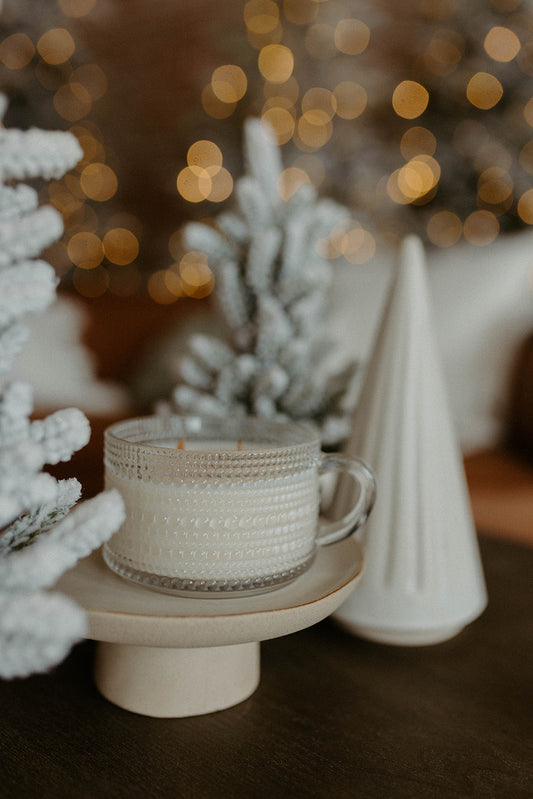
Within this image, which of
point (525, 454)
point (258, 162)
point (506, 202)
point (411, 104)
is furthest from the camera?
point (411, 104)

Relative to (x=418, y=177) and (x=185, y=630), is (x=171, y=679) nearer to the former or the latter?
(x=185, y=630)

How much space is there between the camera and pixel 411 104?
186cm

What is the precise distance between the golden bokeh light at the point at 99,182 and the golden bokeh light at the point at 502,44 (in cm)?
123

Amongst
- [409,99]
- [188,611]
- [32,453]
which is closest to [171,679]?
[188,611]

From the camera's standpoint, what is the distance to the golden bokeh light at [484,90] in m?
1.65

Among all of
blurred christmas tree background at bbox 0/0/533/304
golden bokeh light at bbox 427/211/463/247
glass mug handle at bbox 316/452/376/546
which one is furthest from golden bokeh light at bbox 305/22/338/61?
glass mug handle at bbox 316/452/376/546

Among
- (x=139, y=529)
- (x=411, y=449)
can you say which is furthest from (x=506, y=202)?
(x=139, y=529)

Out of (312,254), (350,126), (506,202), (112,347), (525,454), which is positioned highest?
(350,126)

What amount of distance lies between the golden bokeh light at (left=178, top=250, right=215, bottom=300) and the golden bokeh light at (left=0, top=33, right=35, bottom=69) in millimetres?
754

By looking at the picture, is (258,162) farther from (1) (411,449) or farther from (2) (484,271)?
(2) (484,271)

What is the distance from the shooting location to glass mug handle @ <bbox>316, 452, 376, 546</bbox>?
362 millimetres

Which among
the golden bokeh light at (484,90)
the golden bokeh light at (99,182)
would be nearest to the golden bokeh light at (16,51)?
the golden bokeh light at (99,182)

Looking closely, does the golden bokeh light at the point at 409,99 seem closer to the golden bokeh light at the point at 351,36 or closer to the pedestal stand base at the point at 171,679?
the golden bokeh light at the point at 351,36

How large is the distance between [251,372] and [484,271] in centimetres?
70
